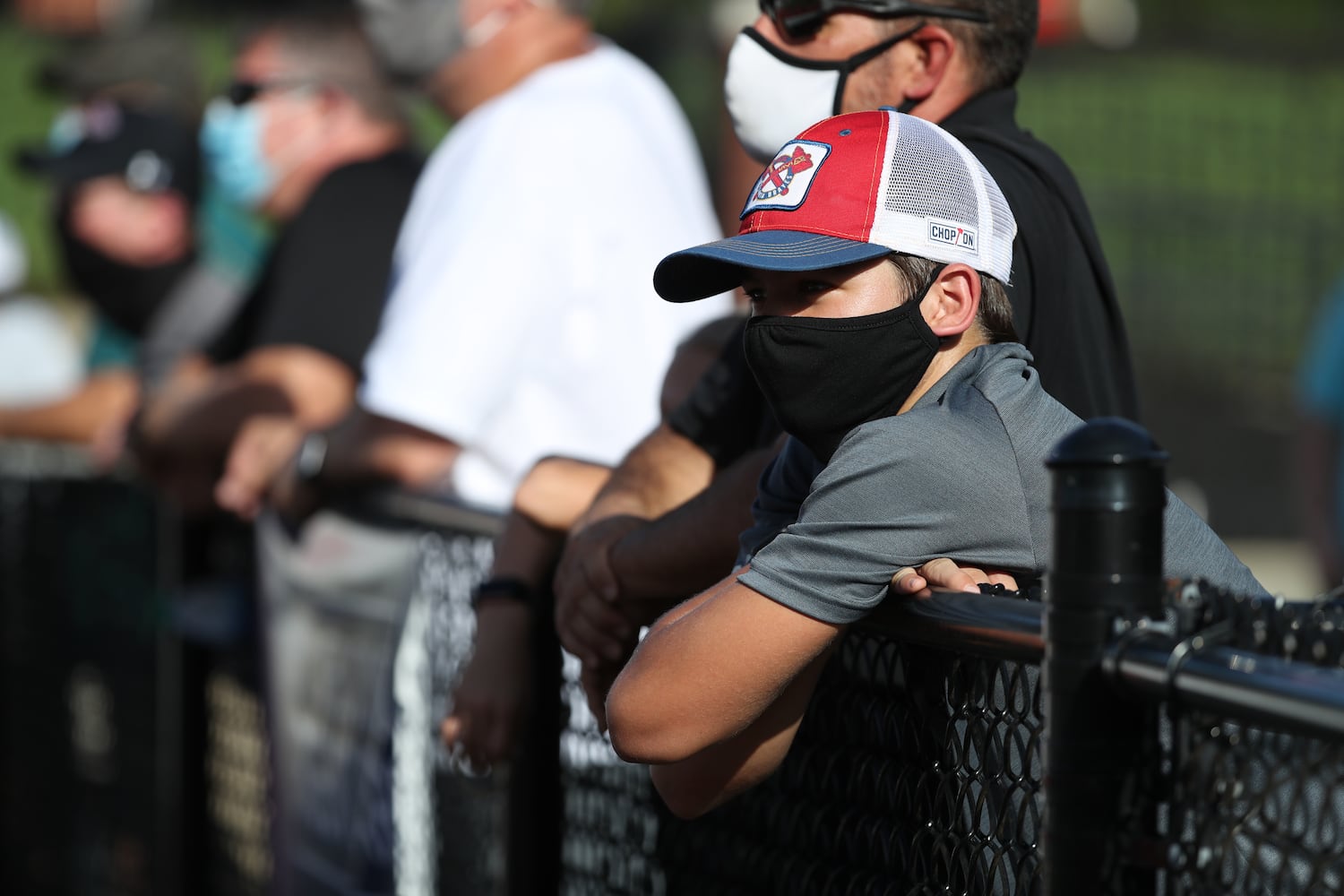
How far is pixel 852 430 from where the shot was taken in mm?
1899

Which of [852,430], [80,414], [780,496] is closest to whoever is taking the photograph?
[852,430]

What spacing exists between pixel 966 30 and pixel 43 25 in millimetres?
14181

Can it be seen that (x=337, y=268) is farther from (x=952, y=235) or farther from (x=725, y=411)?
(x=952, y=235)

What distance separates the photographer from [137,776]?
5246 mm

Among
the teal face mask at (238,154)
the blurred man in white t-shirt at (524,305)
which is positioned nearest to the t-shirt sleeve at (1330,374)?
the blurred man in white t-shirt at (524,305)

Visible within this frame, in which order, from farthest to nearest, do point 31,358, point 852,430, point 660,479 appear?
point 31,358
point 660,479
point 852,430

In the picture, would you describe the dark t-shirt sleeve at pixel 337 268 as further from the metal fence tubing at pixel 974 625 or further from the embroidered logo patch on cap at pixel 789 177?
the metal fence tubing at pixel 974 625

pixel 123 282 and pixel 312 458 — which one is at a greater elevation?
pixel 123 282

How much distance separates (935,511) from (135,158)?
5657 millimetres

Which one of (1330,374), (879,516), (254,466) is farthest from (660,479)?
(1330,374)

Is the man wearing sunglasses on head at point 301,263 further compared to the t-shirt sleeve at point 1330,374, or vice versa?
the t-shirt sleeve at point 1330,374

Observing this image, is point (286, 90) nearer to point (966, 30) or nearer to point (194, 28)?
point (966, 30)

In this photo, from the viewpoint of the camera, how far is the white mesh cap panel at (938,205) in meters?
1.97

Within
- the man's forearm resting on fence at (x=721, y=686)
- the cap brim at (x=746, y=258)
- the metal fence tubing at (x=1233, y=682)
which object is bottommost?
the man's forearm resting on fence at (x=721, y=686)
